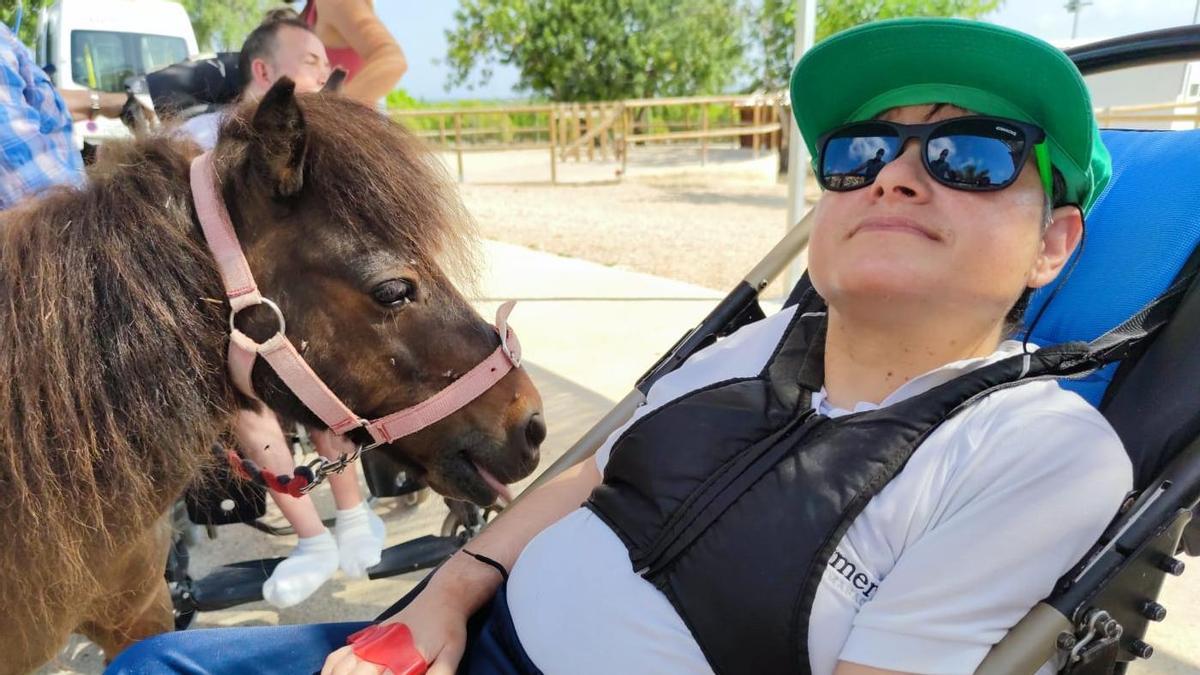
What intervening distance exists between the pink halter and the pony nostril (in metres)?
0.19

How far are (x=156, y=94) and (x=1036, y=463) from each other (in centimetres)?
308

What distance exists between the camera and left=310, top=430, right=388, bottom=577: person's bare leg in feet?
7.64

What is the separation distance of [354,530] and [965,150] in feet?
6.67

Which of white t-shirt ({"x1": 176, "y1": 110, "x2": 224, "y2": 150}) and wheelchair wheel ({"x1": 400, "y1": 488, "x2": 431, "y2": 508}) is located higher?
white t-shirt ({"x1": 176, "y1": 110, "x2": 224, "y2": 150})

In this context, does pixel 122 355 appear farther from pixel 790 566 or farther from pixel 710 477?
pixel 790 566

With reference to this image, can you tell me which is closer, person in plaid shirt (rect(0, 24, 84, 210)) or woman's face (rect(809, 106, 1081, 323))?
woman's face (rect(809, 106, 1081, 323))

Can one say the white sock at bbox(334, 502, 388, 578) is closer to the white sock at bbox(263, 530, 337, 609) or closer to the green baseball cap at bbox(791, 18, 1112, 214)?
the white sock at bbox(263, 530, 337, 609)

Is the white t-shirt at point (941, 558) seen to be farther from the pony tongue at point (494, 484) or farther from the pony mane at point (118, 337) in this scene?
the pony mane at point (118, 337)

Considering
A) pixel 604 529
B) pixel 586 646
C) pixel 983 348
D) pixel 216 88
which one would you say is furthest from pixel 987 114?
pixel 216 88

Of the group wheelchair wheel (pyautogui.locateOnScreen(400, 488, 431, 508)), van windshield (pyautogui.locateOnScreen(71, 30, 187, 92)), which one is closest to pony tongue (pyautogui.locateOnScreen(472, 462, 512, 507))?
wheelchair wheel (pyautogui.locateOnScreen(400, 488, 431, 508))

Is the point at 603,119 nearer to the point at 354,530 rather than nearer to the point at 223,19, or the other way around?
the point at 223,19

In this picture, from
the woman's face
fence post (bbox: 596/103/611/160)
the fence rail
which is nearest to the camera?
the woman's face

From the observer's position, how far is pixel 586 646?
3.47 feet

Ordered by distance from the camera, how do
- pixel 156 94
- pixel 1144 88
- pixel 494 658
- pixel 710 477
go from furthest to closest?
pixel 1144 88 → pixel 156 94 → pixel 494 658 → pixel 710 477
